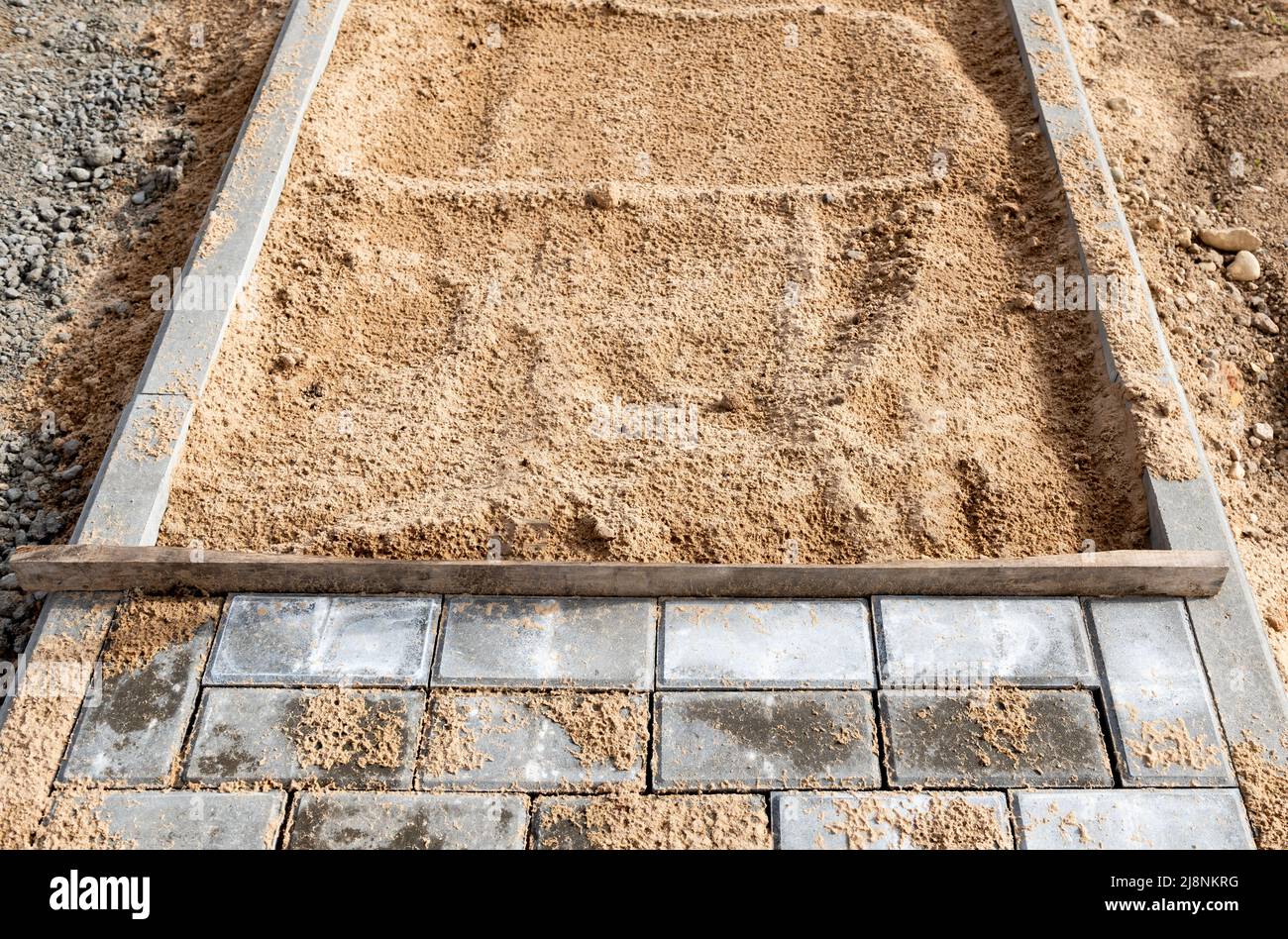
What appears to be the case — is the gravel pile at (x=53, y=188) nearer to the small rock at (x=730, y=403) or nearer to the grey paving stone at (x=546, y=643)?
the grey paving stone at (x=546, y=643)

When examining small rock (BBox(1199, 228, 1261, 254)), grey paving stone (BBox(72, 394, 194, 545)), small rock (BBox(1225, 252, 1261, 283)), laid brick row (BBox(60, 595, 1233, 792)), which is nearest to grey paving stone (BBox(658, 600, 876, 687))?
laid brick row (BBox(60, 595, 1233, 792))

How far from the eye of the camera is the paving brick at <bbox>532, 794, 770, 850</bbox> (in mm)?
3170

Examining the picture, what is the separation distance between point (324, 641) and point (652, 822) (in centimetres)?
132

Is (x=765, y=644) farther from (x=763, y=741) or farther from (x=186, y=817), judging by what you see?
(x=186, y=817)

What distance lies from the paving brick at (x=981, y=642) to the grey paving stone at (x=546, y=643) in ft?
2.81

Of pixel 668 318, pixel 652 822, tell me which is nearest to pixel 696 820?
pixel 652 822

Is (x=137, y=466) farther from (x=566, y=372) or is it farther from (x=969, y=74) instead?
(x=969, y=74)

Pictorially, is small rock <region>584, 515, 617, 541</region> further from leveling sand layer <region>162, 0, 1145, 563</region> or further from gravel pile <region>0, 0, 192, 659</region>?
gravel pile <region>0, 0, 192, 659</region>

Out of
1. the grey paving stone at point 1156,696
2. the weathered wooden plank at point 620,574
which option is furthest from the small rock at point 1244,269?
the grey paving stone at point 1156,696

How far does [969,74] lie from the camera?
19.4ft

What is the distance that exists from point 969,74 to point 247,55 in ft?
14.1

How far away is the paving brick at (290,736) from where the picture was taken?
3314mm

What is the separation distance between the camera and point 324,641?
3.62 metres

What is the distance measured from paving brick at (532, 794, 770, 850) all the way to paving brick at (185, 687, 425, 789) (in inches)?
19.6
